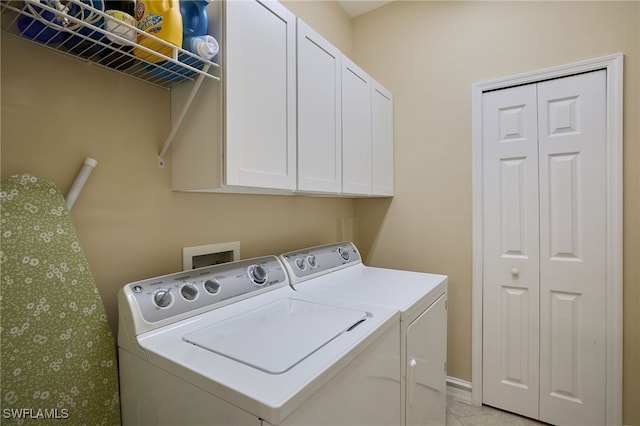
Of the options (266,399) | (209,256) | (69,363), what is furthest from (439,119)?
(69,363)

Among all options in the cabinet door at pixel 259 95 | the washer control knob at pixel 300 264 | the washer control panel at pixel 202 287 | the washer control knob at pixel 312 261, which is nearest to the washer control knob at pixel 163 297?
the washer control panel at pixel 202 287

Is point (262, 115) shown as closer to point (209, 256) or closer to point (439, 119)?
point (209, 256)

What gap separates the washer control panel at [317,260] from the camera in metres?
1.65

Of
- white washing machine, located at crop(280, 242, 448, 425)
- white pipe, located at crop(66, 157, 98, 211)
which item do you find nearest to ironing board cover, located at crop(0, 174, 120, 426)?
white pipe, located at crop(66, 157, 98, 211)

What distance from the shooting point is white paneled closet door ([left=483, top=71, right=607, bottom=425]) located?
6.13 feet

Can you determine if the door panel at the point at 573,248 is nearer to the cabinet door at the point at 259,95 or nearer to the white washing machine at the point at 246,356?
the white washing machine at the point at 246,356

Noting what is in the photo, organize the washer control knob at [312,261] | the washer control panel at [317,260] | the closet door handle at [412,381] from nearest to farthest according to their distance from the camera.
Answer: the closet door handle at [412,381]
the washer control panel at [317,260]
the washer control knob at [312,261]

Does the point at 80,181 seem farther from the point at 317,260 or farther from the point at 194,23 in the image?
the point at 317,260

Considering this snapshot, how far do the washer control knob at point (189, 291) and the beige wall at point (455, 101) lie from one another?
1693 mm

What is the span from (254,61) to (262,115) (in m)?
0.20

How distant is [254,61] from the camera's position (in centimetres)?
126

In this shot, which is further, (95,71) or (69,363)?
(95,71)

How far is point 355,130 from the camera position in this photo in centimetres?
197

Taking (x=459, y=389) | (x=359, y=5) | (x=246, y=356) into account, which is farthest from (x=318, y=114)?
(x=459, y=389)
